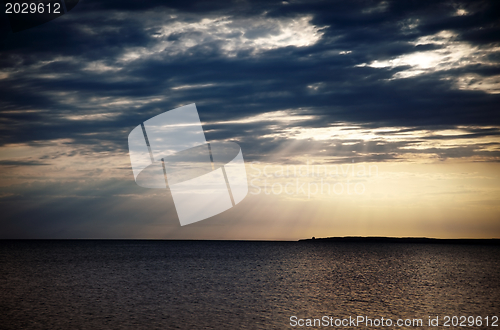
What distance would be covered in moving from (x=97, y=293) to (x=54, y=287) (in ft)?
29.0

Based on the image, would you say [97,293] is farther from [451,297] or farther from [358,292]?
[451,297]

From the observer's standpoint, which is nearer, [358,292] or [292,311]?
[292,311]

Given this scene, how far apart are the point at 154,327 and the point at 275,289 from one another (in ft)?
66.0

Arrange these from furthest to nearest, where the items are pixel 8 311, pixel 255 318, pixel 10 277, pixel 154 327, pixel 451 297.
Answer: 1. pixel 10 277
2. pixel 451 297
3. pixel 8 311
4. pixel 255 318
5. pixel 154 327

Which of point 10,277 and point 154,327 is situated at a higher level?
point 154,327

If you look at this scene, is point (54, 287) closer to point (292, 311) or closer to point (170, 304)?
point (170, 304)

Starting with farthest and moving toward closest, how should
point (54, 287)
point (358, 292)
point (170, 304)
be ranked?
point (54, 287) < point (358, 292) < point (170, 304)

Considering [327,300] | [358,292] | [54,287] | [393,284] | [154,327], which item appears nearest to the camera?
[154,327]

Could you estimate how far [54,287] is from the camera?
1763 inches

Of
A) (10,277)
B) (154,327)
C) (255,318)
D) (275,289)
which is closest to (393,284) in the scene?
(275,289)

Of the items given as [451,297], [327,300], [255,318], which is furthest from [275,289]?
[451,297]

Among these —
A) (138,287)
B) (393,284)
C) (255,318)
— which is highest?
(255,318)

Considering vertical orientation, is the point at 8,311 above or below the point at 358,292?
above

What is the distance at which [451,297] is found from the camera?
39031 mm
